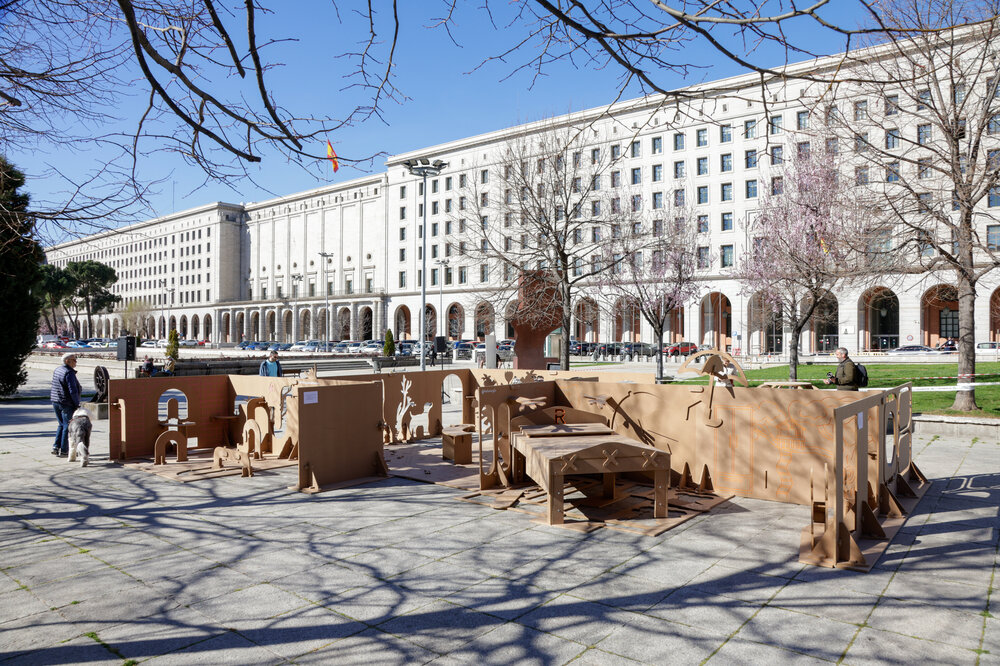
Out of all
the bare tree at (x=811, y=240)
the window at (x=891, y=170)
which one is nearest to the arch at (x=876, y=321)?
the bare tree at (x=811, y=240)

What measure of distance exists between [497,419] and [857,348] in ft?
166

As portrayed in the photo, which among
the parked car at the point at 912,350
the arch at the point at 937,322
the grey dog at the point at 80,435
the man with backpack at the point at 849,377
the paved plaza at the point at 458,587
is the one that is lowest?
the paved plaza at the point at 458,587

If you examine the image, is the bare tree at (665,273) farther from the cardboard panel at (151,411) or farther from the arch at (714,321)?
the arch at (714,321)

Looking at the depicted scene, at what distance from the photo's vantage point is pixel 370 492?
8875 mm

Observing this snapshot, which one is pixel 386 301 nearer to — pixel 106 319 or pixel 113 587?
pixel 113 587

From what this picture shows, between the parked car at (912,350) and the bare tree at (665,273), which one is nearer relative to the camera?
the bare tree at (665,273)

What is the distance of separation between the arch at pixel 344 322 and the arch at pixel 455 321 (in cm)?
1876

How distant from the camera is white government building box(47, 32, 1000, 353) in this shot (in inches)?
1316

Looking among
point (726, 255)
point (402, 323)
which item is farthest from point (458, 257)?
point (726, 255)

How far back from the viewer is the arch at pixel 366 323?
274 feet

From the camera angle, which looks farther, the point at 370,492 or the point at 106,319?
the point at 106,319

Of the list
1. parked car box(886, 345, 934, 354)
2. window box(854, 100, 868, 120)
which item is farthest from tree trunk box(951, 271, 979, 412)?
parked car box(886, 345, 934, 354)

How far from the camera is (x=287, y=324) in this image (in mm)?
101125

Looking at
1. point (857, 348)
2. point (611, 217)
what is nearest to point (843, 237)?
point (611, 217)
